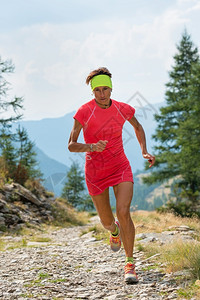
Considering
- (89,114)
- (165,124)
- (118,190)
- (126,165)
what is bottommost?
(118,190)

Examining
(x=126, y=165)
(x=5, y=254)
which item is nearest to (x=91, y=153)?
(x=126, y=165)

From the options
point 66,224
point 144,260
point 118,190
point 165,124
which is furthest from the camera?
point 165,124

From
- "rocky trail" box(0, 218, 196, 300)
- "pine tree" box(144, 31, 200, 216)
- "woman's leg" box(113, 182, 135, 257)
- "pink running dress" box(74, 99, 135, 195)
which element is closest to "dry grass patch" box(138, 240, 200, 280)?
"rocky trail" box(0, 218, 196, 300)

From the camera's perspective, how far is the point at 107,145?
488 centimetres

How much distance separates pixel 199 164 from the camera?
22.8m

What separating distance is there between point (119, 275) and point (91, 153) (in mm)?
1774

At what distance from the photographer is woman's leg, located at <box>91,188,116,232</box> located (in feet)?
16.9

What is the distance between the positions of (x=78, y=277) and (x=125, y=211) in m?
1.30

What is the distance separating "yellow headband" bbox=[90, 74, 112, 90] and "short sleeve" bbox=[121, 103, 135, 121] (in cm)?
39

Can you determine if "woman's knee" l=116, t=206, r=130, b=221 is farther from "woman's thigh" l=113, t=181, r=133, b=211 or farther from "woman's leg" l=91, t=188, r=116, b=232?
"woman's leg" l=91, t=188, r=116, b=232

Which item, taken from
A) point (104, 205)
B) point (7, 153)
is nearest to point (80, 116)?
point (104, 205)

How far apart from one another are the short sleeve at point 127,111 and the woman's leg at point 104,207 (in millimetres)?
1090

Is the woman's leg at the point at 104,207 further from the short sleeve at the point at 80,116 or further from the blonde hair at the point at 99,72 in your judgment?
the blonde hair at the point at 99,72

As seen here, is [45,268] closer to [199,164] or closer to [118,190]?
[118,190]
